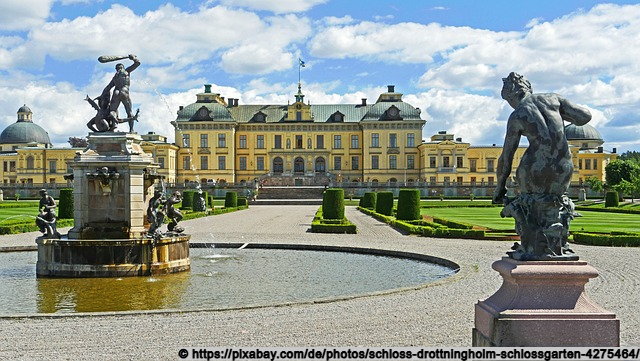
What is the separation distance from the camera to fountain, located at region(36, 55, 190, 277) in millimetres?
12156

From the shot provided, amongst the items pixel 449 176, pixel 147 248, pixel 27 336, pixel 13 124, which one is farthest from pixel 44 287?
pixel 13 124

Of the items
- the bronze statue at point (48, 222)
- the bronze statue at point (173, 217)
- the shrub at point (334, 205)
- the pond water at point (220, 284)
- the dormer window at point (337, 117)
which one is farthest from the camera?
the dormer window at point (337, 117)

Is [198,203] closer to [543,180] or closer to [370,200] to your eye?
[370,200]

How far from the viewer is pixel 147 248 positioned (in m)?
12.3

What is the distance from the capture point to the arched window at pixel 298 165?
2886 inches

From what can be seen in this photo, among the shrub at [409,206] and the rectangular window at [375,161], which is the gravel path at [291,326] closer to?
the shrub at [409,206]

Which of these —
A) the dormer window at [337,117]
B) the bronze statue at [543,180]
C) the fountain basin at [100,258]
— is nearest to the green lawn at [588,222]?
the fountain basin at [100,258]

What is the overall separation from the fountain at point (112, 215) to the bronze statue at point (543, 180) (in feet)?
27.6

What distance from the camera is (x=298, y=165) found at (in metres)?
73.6

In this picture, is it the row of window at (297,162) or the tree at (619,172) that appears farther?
the row of window at (297,162)

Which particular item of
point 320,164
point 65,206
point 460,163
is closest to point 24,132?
point 320,164

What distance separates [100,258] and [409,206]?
672 inches

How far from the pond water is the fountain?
13.2 inches

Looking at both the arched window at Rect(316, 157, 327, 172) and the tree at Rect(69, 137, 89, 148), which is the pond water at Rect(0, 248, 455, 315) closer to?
the arched window at Rect(316, 157, 327, 172)
